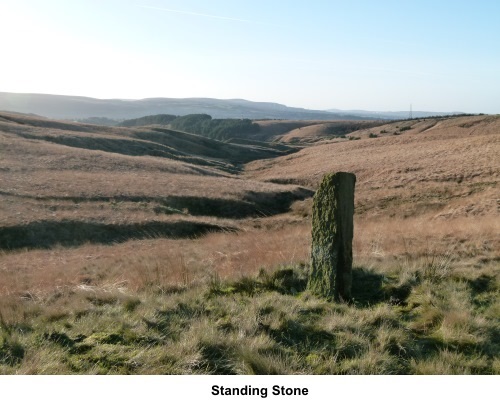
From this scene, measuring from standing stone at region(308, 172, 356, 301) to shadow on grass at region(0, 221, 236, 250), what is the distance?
526 inches

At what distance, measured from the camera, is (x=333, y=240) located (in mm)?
6863

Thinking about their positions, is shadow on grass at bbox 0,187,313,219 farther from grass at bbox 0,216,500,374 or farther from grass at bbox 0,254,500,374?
grass at bbox 0,254,500,374

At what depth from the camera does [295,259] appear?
8805mm

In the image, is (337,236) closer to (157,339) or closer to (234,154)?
(157,339)

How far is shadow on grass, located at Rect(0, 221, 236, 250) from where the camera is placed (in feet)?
63.6

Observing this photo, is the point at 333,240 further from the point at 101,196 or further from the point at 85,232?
the point at 101,196

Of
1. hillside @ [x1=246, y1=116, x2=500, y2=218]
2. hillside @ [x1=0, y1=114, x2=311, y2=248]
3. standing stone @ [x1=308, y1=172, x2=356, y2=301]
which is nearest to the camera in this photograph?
standing stone @ [x1=308, y1=172, x2=356, y2=301]

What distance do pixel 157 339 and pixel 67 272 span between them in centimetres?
829

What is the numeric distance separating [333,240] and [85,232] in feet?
56.6

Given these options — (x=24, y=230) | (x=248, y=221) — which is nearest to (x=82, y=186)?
(x=24, y=230)

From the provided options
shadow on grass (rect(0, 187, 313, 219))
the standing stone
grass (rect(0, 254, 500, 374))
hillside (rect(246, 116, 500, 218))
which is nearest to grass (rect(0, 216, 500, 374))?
grass (rect(0, 254, 500, 374))

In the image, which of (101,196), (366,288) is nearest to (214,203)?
(101,196)

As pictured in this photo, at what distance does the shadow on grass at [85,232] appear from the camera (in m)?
19.4

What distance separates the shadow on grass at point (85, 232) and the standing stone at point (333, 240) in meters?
13.4
